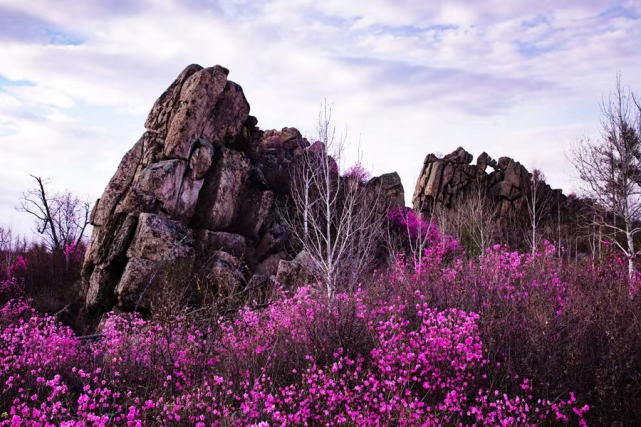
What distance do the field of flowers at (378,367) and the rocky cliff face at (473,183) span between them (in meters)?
30.5

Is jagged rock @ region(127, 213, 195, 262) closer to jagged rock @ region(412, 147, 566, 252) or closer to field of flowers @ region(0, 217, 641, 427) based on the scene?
field of flowers @ region(0, 217, 641, 427)

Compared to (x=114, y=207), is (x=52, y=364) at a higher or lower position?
lower

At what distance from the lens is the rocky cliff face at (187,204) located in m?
18.3

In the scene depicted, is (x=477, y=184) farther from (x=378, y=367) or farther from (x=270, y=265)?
(x=378, y=367)

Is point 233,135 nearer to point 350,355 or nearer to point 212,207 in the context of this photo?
point 212,207

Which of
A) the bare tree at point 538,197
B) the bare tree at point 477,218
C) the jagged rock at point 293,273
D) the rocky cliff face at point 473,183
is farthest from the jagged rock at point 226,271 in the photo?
the bare tree at point 538,197

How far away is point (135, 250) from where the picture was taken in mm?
18062

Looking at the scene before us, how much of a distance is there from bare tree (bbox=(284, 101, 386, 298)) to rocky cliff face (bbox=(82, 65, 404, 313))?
4.95 feet

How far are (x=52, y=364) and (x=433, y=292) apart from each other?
6750 mm

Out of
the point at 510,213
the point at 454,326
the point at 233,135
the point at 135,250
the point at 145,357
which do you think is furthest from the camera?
the point at 510,213

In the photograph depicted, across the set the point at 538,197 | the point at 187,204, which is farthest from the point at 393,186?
the point at 187,204

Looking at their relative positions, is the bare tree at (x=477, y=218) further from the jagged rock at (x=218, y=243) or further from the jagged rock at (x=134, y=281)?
the jagged rock at (x=134, y=281)

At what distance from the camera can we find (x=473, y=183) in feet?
134

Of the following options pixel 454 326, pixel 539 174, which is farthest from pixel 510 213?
pixel 454 326
